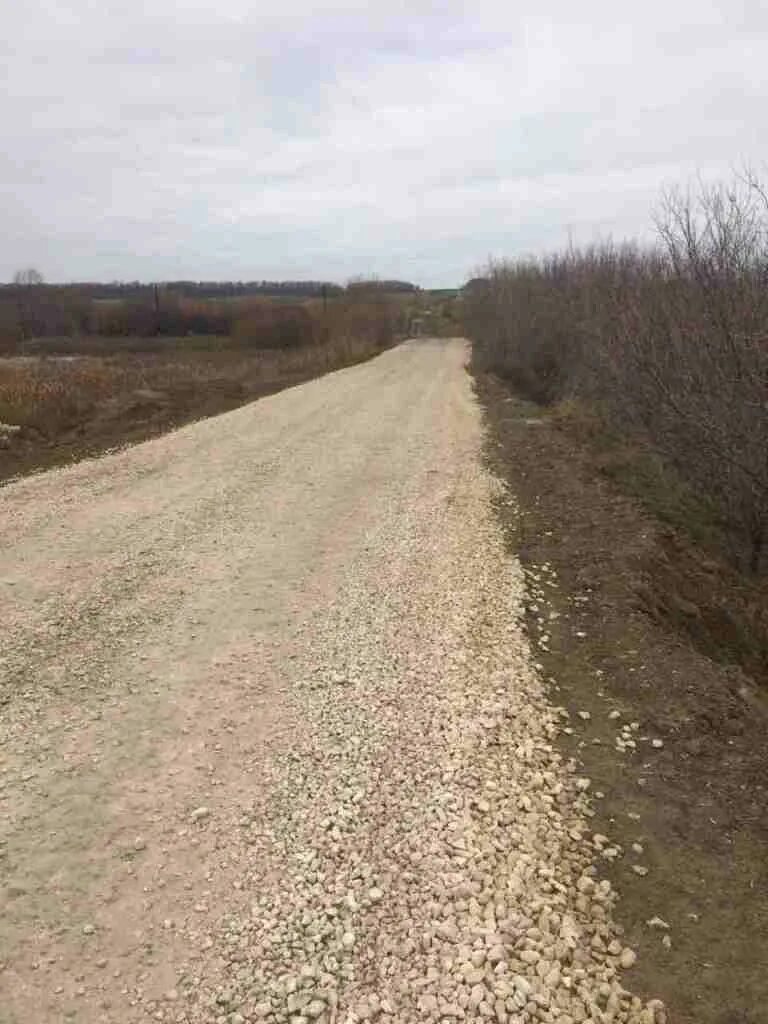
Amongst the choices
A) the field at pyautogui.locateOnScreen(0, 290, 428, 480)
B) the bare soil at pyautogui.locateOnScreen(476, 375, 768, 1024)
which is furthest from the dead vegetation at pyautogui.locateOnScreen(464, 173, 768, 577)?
the field at pyautogui.locateOnScreen(0, 290, 428, 480)

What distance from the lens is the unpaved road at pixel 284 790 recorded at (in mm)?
3012

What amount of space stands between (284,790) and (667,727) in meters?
2.25

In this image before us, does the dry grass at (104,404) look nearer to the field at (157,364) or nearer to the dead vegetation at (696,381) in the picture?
the field at (157,364)

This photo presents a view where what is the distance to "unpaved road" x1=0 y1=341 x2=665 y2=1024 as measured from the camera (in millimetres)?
3012

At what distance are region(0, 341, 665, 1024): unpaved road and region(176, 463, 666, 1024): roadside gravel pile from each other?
1cm

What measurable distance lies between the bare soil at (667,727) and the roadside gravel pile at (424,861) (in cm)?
17

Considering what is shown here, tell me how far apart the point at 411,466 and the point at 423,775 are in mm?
8162

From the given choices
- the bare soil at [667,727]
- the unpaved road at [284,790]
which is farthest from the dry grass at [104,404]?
A: the bare soil at [667,727]

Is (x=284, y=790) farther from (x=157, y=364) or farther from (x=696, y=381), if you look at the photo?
(x=157, y=364)

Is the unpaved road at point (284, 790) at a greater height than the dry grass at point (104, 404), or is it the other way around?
the dry grass at point (104, 404)

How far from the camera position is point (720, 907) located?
11.4 feet

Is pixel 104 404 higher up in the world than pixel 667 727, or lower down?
higher up

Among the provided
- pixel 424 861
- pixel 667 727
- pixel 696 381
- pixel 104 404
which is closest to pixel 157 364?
pixel 104 404

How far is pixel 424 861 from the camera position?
3623 mm
